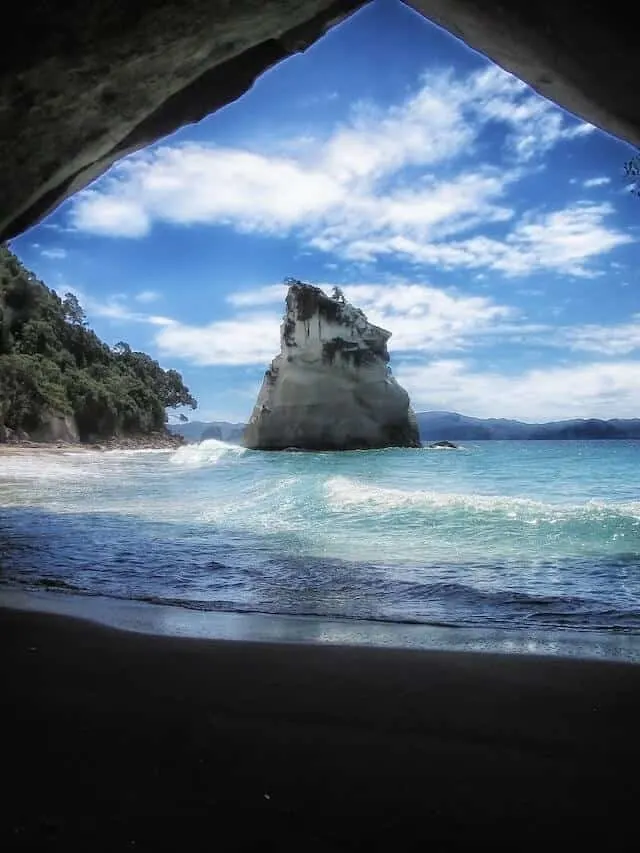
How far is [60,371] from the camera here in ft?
176

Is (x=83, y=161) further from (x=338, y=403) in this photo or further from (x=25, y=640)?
(x=338, y=403)

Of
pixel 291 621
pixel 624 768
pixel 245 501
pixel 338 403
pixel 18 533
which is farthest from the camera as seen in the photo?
pixel 338 403

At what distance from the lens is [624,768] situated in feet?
7.55

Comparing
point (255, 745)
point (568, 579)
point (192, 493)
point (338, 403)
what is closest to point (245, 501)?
point (192, 493)

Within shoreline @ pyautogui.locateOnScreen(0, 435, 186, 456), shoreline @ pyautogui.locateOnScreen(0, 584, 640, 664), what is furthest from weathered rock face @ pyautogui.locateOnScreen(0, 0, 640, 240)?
shoreline @ pyautogui.locateOnScreen(0, 435, 186, 456)

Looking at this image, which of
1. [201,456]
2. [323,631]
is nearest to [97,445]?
[201,456]

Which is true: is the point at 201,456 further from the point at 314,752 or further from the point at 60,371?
the point at 314,752

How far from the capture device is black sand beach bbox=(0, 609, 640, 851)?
1896 mm

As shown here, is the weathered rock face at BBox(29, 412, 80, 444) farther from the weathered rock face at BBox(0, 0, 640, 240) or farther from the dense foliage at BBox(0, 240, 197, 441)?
the weathered rock face at BBox(0, 0, 640, 240)

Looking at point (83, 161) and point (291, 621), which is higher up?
point (83, 161)

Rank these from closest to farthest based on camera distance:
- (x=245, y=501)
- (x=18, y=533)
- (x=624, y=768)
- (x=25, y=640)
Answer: (x=624, y=768) < (x=25, y=640) < (x=18, y=533) < (x=245, y=501)

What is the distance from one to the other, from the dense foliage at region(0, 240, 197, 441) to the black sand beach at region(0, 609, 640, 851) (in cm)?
4072

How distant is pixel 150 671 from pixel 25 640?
1.09 m

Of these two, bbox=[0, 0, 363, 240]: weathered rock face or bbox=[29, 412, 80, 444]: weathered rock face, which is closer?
bbox=[0, 0, 363, 240]: weathered rock face
